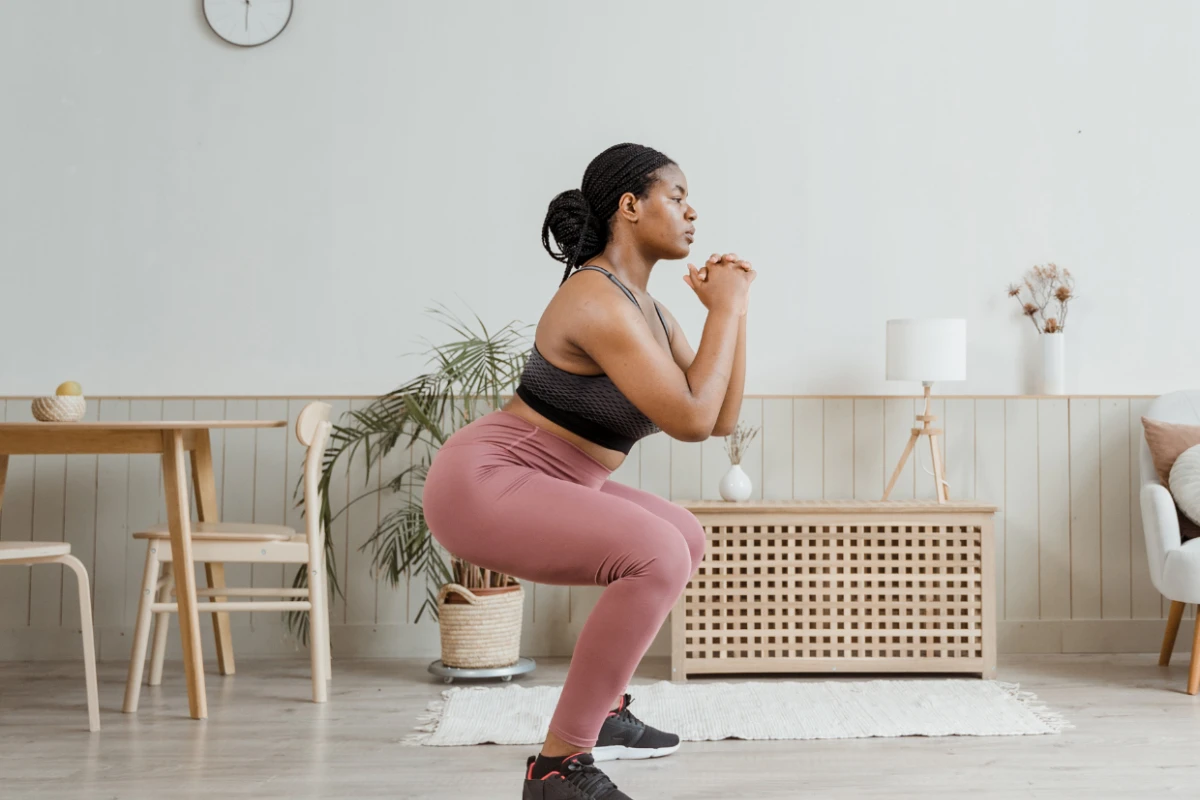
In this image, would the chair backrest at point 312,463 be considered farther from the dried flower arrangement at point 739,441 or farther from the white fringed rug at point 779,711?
the dried flower arrangement at point 739,441

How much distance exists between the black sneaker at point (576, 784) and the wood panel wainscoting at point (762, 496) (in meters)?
1.78

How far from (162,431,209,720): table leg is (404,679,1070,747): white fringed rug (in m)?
0.57

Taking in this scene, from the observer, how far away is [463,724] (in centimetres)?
255

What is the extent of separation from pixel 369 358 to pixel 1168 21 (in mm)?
2924

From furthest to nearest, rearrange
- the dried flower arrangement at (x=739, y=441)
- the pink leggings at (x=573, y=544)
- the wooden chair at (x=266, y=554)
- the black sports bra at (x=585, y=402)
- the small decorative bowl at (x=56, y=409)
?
the dried flower arrangement at (x=739, y=441)
the small decorative bowl at (x=56, y=409)
the wooden chair at (x=266, y=554)
the black sports bra at (x=585, y=402)
the pink leggings at (x=573, y=544)

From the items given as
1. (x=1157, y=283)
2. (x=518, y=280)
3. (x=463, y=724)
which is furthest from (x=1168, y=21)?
(x=463, y=724)

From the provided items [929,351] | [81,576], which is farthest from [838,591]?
[81,576]

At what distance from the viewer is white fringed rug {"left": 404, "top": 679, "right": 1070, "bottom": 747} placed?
2.47 meters

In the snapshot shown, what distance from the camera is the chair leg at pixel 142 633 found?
108 inches

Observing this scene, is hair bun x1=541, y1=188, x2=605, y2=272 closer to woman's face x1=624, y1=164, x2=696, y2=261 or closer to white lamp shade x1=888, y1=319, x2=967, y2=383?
woman's face x1=624, y1=164, x2=696, y2=261

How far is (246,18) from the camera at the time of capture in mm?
3637

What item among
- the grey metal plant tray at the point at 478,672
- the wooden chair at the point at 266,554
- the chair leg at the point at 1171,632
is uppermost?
the wooden chair at the point at 266,554

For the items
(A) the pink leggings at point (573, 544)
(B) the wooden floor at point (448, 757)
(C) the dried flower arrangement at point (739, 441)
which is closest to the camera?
(A) the pink leggings at point (573, 544)

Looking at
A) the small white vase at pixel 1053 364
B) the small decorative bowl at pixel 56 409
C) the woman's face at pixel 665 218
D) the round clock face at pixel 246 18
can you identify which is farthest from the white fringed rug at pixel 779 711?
the round clock face at pixel 246 18
